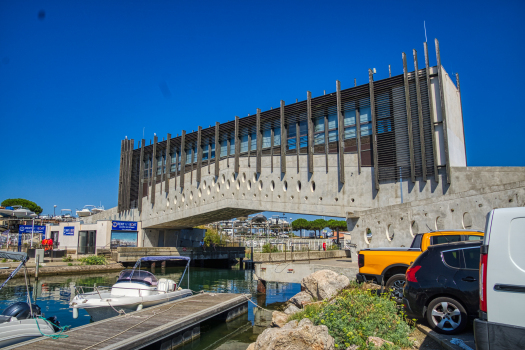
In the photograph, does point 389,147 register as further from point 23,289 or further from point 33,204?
point 33,204

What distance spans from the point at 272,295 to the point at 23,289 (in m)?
16.8

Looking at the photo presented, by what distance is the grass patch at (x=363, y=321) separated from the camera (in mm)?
7426

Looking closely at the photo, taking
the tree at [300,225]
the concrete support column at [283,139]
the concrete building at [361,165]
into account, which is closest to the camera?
the concrete building at [361,165]

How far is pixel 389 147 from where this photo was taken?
28750 mm

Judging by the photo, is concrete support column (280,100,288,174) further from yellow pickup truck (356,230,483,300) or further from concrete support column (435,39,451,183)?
yellow pickup truck (356,230,483,300)

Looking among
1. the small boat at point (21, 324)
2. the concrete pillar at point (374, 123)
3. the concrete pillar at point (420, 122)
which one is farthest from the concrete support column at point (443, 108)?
the small boat at point (21, 324)

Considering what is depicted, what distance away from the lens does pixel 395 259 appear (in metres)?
11.2

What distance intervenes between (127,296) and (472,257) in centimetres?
1304

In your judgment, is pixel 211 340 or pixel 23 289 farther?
pixel 23 289

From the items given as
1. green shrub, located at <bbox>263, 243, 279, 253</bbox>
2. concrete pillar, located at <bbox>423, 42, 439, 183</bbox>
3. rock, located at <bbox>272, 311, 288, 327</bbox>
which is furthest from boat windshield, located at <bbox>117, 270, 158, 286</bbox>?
concrete pillar, located at <bbox>423, 42, 439, 183</bbox>

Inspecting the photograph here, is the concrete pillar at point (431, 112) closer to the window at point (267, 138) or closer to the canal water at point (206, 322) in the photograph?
the canal water at point (206, 322)

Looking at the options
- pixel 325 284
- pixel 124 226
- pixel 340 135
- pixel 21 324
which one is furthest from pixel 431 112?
pixel 124 226

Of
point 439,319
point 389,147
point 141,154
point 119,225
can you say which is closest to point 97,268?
point 119,225

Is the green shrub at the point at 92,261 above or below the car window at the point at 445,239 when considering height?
below
